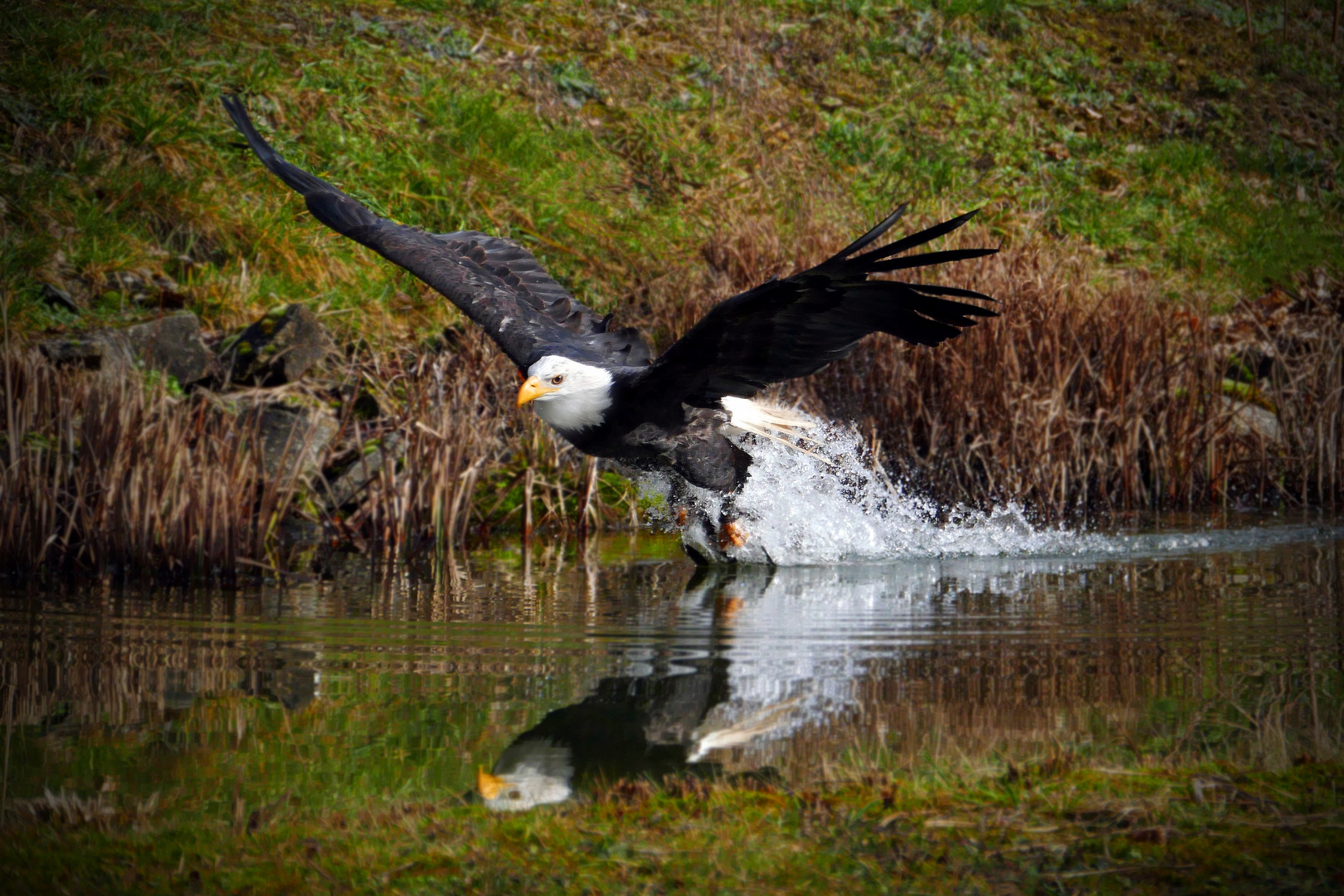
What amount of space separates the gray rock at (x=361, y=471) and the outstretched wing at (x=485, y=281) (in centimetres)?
120

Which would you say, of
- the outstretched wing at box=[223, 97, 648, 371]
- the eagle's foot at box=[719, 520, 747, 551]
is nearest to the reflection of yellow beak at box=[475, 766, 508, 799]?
the outstretched wing at box=[223, 97, 648, 371]

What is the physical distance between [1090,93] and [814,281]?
13.9 metres

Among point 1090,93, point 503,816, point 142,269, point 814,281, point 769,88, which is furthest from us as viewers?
point 1090,93

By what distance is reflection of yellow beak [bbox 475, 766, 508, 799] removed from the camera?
2.59 metres

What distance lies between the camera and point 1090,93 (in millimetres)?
16766

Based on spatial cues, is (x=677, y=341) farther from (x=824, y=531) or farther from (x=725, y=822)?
(x=725, y=822)

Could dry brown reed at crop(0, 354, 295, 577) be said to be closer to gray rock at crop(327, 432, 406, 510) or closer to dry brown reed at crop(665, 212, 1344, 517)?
gray rock at crop(327, 432, 406, 510)

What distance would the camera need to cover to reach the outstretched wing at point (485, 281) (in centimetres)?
615

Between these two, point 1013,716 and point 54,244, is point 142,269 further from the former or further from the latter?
point 1013,716

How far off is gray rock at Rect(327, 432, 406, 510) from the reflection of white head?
451 cm

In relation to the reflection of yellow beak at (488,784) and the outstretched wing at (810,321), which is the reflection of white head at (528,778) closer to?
the reflection of yellow beak at (488,784)

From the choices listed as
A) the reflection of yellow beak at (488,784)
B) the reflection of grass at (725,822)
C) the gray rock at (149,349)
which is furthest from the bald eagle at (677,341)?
the reflection of yellow beak at (488,784)

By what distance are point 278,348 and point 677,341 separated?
3.51m

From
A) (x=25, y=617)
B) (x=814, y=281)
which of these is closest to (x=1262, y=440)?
(x=814, y=281)
